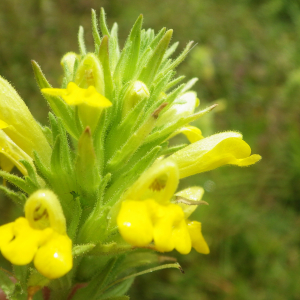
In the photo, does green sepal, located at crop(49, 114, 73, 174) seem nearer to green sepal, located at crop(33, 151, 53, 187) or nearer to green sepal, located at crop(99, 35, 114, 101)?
green sepal, located at crop(33, 151, 53, 187)

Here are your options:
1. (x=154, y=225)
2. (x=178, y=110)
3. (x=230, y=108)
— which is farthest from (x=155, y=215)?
(x=230, y=108)

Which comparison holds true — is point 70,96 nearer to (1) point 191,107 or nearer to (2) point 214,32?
(1) point 191,107

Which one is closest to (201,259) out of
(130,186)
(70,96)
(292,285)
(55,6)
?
(292,285)

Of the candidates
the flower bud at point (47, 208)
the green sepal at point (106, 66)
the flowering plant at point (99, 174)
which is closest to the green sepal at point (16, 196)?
the flowering plant at point (99, 174)

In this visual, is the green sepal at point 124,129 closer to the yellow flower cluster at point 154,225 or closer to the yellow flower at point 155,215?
the yellow flower at point 155,215

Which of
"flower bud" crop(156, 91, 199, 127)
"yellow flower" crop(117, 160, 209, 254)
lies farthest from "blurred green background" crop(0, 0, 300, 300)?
"yellow flower" crop(117, 160, 209, 254)
